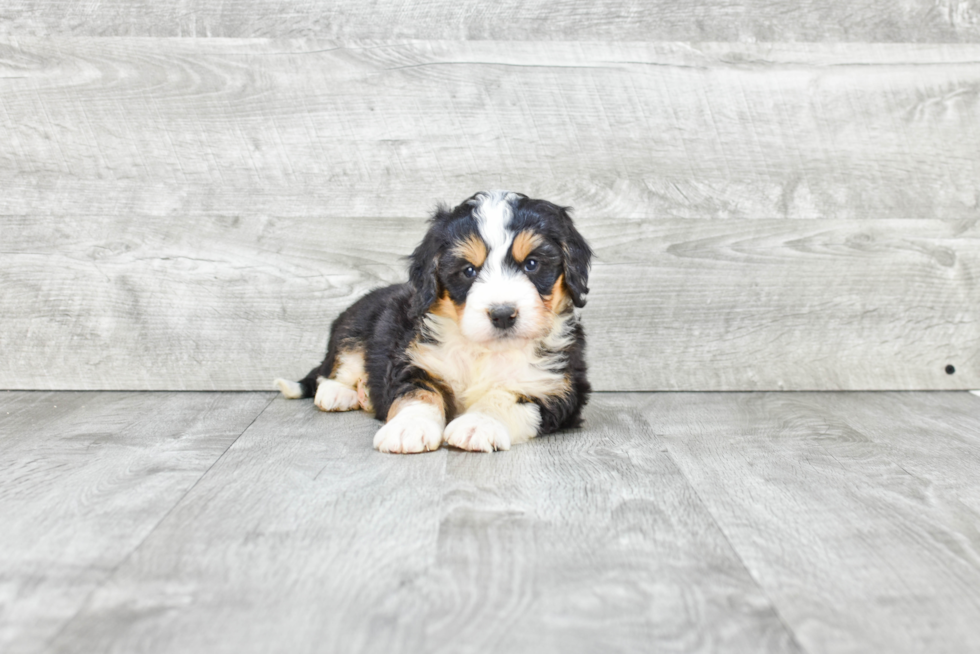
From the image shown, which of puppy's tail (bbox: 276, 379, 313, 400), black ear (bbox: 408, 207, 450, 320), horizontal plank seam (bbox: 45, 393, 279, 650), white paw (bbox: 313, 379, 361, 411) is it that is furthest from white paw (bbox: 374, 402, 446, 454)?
puppy's tail (bbox: 276, 379, 313, 400)

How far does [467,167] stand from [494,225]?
1178 mm

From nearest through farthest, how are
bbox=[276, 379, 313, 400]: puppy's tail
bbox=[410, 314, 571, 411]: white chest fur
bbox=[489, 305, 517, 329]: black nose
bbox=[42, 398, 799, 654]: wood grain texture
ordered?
bbox=[42, 398, 799, 654]: wood grain texture, bbox=[489, 305, 517, 329]: black nose, bbox=[410, 314, 571, 411]: white chest fur, bbox=[276, 379, 313, 400]: puppy's tail

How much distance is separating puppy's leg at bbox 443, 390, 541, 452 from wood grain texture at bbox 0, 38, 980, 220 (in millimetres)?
1304

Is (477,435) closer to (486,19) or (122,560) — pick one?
(122,560)

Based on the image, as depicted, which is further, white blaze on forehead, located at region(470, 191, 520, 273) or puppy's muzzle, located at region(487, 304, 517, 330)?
white blaze on forehead, located at region(470, 191, 520, 273)

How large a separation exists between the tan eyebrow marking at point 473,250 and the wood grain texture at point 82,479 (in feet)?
3.23

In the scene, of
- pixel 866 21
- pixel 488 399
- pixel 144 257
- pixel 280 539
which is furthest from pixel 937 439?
pixel 144 257

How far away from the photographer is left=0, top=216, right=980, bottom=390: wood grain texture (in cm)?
391

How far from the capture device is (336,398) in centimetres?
342

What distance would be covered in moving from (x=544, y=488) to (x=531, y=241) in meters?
0.87

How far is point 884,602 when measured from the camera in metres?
1.60

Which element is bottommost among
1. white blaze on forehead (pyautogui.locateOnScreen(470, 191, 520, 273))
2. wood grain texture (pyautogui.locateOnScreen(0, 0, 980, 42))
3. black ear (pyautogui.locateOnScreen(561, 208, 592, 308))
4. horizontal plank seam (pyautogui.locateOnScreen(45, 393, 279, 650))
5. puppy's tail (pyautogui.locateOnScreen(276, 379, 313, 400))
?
puppy's tail (pyautogui.locateOnScreen(276, 379, 313, 400))

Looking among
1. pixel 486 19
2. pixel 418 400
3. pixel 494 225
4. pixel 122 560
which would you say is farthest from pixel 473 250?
pixel 486 19

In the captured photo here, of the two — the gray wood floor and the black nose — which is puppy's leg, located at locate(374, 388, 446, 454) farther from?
the black nose
